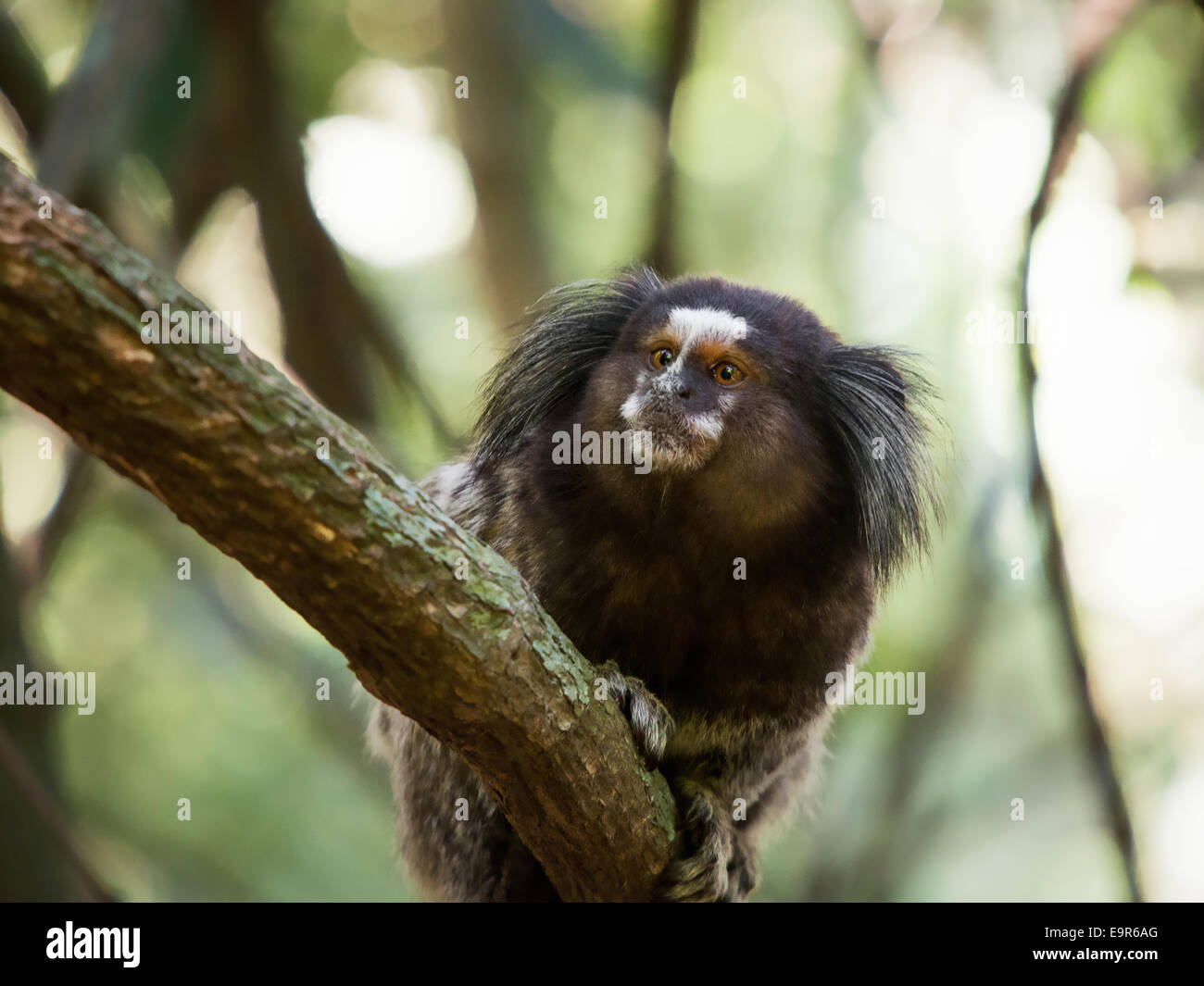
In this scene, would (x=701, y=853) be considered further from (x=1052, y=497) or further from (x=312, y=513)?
(x=1052, y=497)

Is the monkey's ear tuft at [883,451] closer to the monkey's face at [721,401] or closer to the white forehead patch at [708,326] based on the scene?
the monkey's face at [721,401]

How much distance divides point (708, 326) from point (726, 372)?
14cm

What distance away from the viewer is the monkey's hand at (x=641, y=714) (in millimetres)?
3086

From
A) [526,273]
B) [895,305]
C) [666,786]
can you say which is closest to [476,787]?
[666,786]

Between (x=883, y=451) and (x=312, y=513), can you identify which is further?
(x=883, y=451)

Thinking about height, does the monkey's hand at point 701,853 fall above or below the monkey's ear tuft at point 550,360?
below

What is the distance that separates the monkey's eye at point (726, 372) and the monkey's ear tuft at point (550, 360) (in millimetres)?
471

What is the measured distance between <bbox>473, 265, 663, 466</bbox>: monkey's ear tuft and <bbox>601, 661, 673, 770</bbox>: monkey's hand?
2.96 feet

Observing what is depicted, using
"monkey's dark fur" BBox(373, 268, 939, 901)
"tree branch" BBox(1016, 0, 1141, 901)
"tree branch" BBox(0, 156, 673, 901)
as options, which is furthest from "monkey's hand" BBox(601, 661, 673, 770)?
"tree branch" BBox(1016, 0, 1141, 901)

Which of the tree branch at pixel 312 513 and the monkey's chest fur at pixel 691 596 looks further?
the monkey's chest fur at pixel 691 596

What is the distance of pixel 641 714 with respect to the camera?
3092 millimetres

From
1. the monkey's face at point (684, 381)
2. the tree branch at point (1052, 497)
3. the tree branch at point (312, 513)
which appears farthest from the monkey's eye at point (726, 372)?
the tree branch at point (1052, 497)

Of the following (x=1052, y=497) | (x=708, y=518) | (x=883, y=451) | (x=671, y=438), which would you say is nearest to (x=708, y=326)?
(x=671, y=438)

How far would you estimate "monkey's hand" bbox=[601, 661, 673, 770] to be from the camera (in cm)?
309
